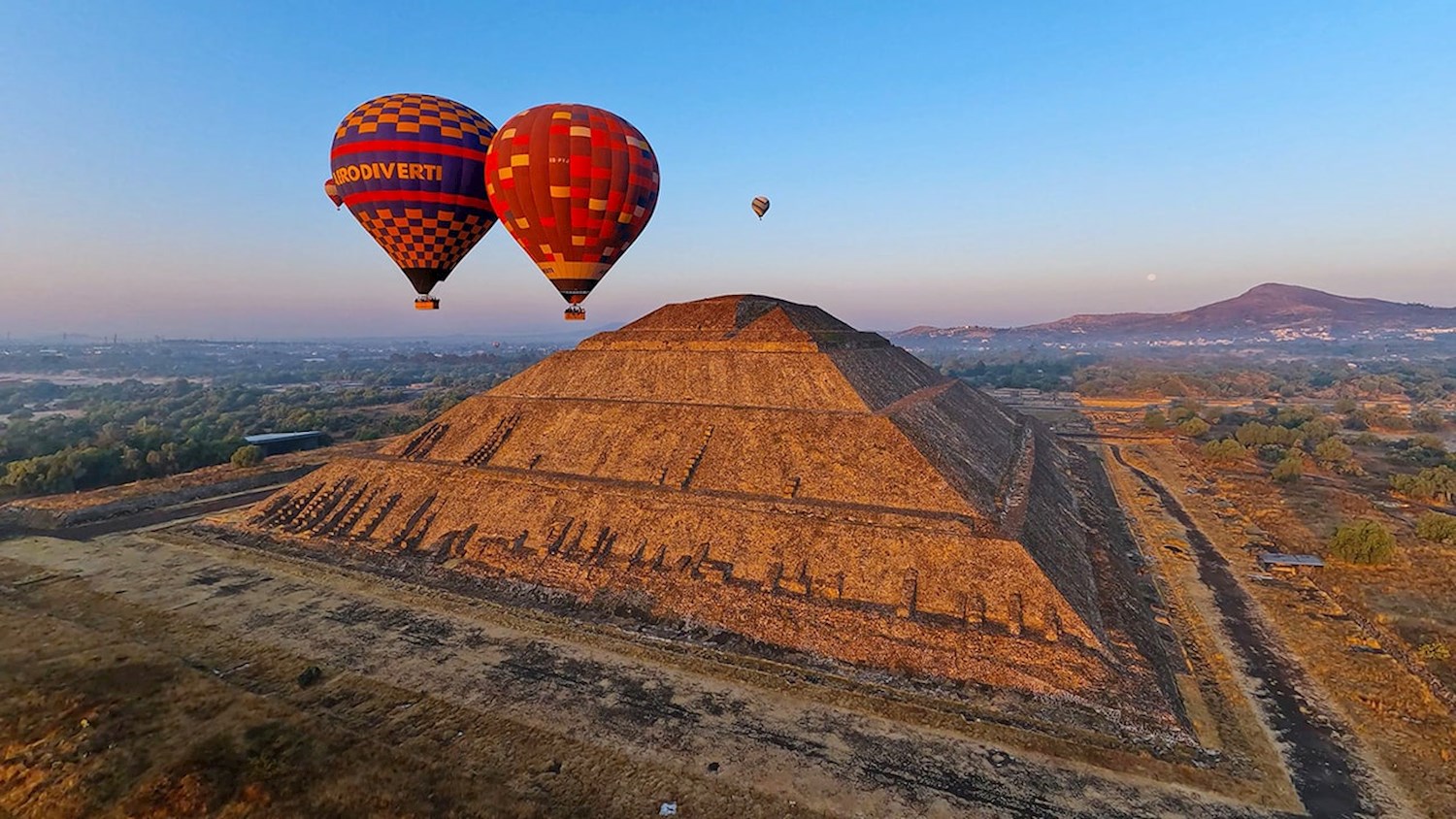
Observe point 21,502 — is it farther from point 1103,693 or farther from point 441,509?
point 1103,693

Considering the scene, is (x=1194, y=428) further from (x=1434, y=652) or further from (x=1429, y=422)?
(x=1434, y=652)

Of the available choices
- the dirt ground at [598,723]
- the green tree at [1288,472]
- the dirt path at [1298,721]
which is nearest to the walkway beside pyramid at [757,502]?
the dirt ground at [598,723]

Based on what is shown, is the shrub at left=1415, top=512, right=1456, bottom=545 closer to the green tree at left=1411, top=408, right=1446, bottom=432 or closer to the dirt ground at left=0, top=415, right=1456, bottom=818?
the dirt ground at left=0, top=415, right=1456, bottom=818

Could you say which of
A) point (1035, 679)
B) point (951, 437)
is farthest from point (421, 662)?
point (951, 437)

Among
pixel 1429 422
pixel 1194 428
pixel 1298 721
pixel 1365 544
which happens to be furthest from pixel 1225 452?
pixel 1429 422

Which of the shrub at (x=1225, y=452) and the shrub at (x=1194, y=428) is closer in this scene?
the shrub at (x=1225, y=452)

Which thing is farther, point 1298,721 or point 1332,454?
point 1332,454

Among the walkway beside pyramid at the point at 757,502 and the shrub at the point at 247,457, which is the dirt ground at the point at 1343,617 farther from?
the shrub at the point at 247,457
